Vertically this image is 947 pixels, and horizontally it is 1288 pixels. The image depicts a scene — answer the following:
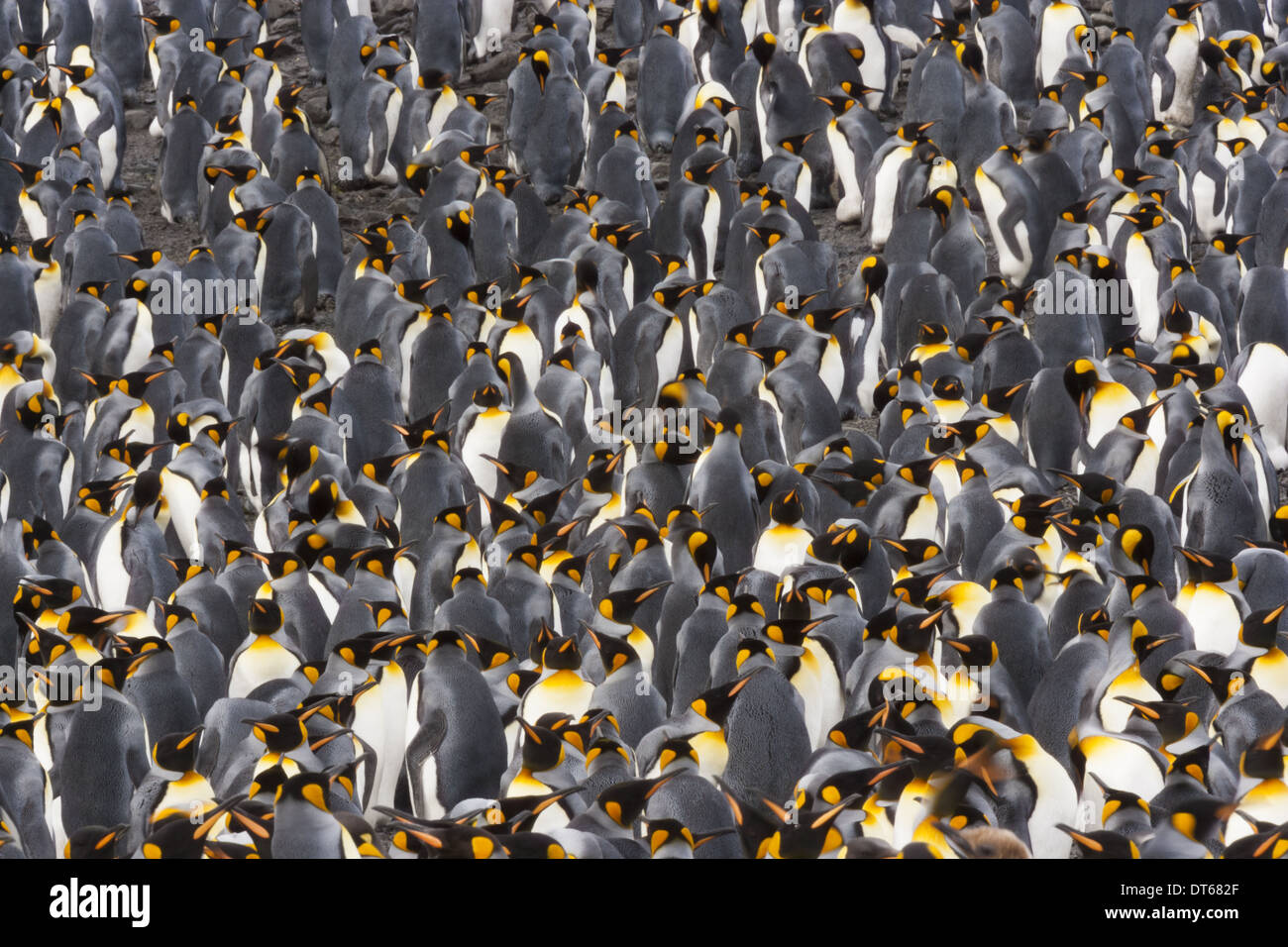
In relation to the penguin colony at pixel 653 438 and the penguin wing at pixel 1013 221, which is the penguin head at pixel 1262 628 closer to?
the penguin colony at pixel 653 438

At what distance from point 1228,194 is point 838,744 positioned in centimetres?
520

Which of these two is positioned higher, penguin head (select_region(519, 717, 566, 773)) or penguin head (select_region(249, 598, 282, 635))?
penguin head (select_region(249, 598, 282, 635))

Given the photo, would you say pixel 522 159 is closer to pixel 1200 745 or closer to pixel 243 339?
pixel 243 339

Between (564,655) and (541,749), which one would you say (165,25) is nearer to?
(564,655)

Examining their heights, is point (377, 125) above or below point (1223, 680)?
above

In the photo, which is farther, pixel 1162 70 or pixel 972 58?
pixel 1162 70

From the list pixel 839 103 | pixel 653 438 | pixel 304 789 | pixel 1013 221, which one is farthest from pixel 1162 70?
pixel 304 789

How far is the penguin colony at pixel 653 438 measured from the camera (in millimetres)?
4844

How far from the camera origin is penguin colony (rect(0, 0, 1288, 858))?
484cm

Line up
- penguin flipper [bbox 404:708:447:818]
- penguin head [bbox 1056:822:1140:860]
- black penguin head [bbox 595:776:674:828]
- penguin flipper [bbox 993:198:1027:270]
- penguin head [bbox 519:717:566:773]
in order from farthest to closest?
penguin flipper [bbox 993:198:1027:270]
penguin flipper [bbox 404:708:447:818]
penguin head [bbox 519:717:566:773]
black penguin head [bbox 595:776:674:828]
penguin head [bbox 1056:822:1140:860]

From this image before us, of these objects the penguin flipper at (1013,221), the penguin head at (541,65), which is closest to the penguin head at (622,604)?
the penguin flipper at (1013,221)

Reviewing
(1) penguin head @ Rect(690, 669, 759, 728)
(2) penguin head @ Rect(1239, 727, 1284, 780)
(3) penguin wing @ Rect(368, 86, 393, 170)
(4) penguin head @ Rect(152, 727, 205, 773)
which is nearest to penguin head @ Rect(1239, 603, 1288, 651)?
(2) penguin head @ Rect(1239, 727, 1284, 780)

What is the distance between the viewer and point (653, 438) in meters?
6.99

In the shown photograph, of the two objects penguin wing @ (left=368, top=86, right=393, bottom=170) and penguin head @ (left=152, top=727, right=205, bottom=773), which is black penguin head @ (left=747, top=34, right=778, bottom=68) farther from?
penguin head @ (left=152, top=727, right=205, bottom=773)
